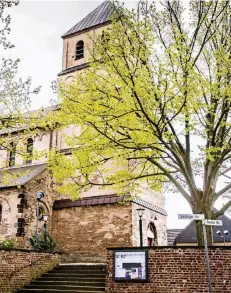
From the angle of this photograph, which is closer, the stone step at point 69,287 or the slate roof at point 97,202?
the stone step at point 69,287

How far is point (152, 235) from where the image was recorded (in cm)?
2158

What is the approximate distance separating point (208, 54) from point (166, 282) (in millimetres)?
7857

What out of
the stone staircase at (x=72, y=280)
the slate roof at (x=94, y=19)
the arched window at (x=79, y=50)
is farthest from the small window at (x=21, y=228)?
the slate roof at (x=94, y=19)

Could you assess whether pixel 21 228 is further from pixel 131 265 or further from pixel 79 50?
pixel 79 50

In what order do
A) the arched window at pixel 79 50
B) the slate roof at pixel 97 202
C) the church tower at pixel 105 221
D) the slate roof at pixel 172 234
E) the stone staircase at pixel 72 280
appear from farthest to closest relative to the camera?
1. the slate roof at pixel 172 234
2. the arched window at pixel 79 50
3. the slate roof at pixel 97 202
4. the church tower at pixel 105 221
5. the stone staircase at pixel 72 280

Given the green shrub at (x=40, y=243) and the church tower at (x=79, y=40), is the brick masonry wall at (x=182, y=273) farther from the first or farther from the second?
the church tower at (x=79, y=40)

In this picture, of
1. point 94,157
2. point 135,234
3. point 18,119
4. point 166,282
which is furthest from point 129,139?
point 135,234

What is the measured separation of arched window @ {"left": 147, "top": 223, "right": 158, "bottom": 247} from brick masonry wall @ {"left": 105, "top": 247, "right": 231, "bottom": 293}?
10.6 m

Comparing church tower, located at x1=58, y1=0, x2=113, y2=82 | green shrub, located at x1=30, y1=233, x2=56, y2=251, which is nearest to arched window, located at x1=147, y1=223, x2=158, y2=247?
green shrub, located at x1=30, y1=233, x2=56, y2=251

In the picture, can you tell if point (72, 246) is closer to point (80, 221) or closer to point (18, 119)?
point (80, 221)

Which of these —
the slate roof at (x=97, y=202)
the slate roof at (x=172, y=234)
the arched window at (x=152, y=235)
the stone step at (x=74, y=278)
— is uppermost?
the slate roof at (x=97, y=202)

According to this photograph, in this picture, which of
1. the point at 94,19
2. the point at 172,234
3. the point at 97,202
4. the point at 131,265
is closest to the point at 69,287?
the point at 131,265

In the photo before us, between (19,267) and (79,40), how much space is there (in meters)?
18.3

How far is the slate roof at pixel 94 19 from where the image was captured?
1013 inches
